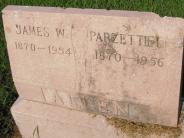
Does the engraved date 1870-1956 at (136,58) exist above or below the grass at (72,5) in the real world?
above

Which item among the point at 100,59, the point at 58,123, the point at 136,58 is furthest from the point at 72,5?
the point at 136,58

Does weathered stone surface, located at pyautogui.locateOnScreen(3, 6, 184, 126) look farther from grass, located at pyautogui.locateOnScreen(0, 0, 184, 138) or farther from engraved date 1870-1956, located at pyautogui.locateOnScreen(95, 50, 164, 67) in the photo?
grass, located at pyautogui.locateOnScreen(0, 0, 184, 138)

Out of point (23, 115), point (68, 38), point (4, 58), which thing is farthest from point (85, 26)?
point (4, 58)

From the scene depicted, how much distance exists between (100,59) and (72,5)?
2.44 metres

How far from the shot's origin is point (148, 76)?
2.89 metres

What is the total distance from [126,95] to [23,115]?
0.94 m

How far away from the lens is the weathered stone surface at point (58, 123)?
3275 millimetres

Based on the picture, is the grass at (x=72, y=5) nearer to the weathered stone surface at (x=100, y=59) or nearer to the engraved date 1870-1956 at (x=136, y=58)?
the weathered stone surface at (x=100, y=59)

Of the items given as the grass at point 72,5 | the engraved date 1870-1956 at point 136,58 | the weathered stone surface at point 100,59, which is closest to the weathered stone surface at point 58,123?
the weathered stone surface at point 100,59

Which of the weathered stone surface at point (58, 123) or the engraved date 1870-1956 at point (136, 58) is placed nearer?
the engraved date 1870-1956 at point (136, 58)

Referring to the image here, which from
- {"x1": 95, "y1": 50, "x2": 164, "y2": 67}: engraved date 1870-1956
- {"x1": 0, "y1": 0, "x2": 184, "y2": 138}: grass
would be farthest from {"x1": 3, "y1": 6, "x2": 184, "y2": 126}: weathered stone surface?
{"x1": 0, "y1": 0, "x2": 184, "y2": 138}: grass

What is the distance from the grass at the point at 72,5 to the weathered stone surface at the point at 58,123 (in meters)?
0.32

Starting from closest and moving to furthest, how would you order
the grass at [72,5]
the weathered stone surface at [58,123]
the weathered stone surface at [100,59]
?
the weathered stone surface at [100,59] → the weathered stone surface at [58,123] → the grass at [72,5]

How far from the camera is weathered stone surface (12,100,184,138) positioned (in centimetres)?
328
